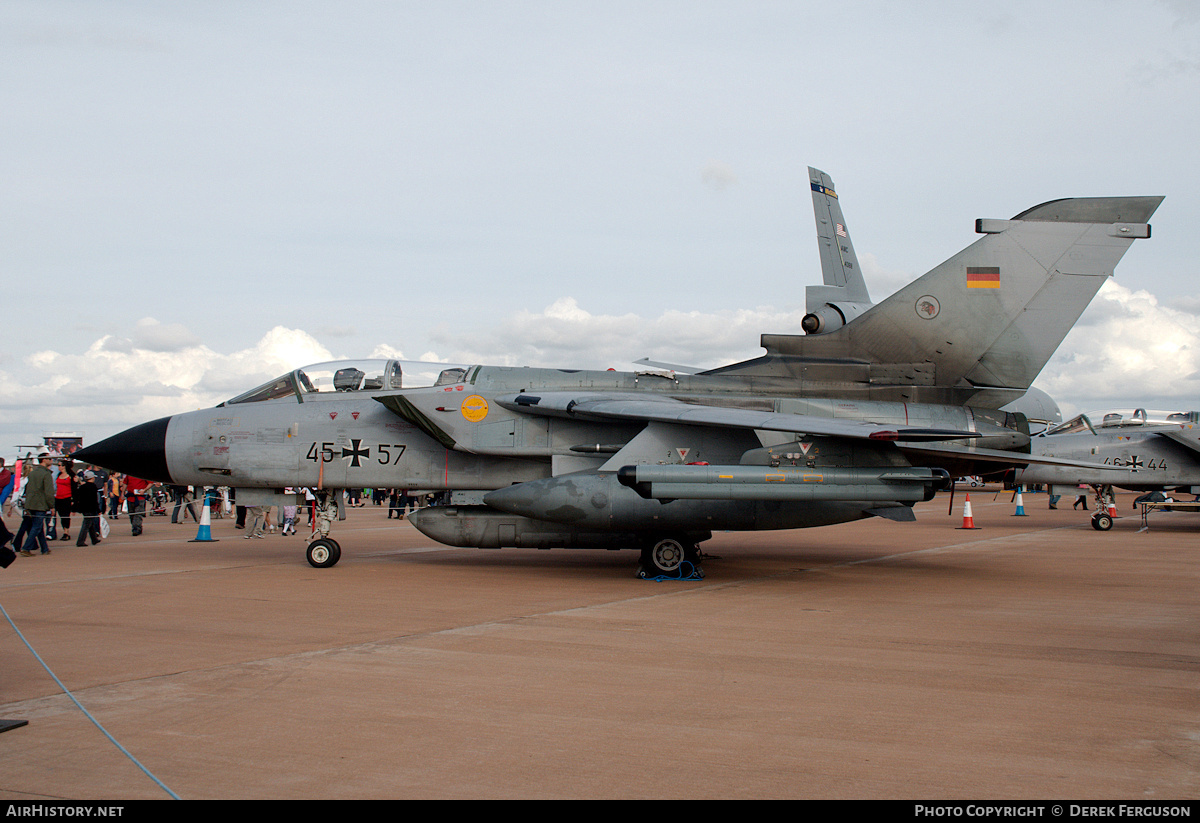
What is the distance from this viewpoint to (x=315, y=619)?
286 inches

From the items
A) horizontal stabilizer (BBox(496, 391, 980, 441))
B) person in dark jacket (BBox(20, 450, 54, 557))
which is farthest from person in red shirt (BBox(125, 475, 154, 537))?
horizontal stabilizer (BBox(496, 391, 980, 441))

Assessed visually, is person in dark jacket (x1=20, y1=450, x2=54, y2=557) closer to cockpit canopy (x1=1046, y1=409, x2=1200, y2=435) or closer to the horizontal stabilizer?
the horizontal stabilizer

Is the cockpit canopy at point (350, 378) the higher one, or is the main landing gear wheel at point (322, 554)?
the cockpit canopy at point (350, 378)

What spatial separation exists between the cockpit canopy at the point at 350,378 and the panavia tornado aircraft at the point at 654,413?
0.02 meters

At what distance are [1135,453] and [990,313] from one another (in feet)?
35.6

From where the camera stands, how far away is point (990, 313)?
35.2 feet

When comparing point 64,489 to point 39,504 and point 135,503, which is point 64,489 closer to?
point 39,504

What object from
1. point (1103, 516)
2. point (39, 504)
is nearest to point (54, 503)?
point (39, 504)

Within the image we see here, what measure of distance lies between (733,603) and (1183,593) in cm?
506

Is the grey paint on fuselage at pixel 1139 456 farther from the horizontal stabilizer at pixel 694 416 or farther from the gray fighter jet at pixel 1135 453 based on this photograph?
the horizontal stabilizer at pixel 694 416

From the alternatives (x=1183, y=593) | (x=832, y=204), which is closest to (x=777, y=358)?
(x=1183, y=593)

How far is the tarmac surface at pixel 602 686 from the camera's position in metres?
3.54

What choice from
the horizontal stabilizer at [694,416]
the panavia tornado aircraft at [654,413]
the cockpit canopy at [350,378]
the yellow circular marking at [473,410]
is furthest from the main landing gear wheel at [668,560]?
the cockpit canopy at [350,378]

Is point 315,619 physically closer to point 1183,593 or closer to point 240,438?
point 240,438
